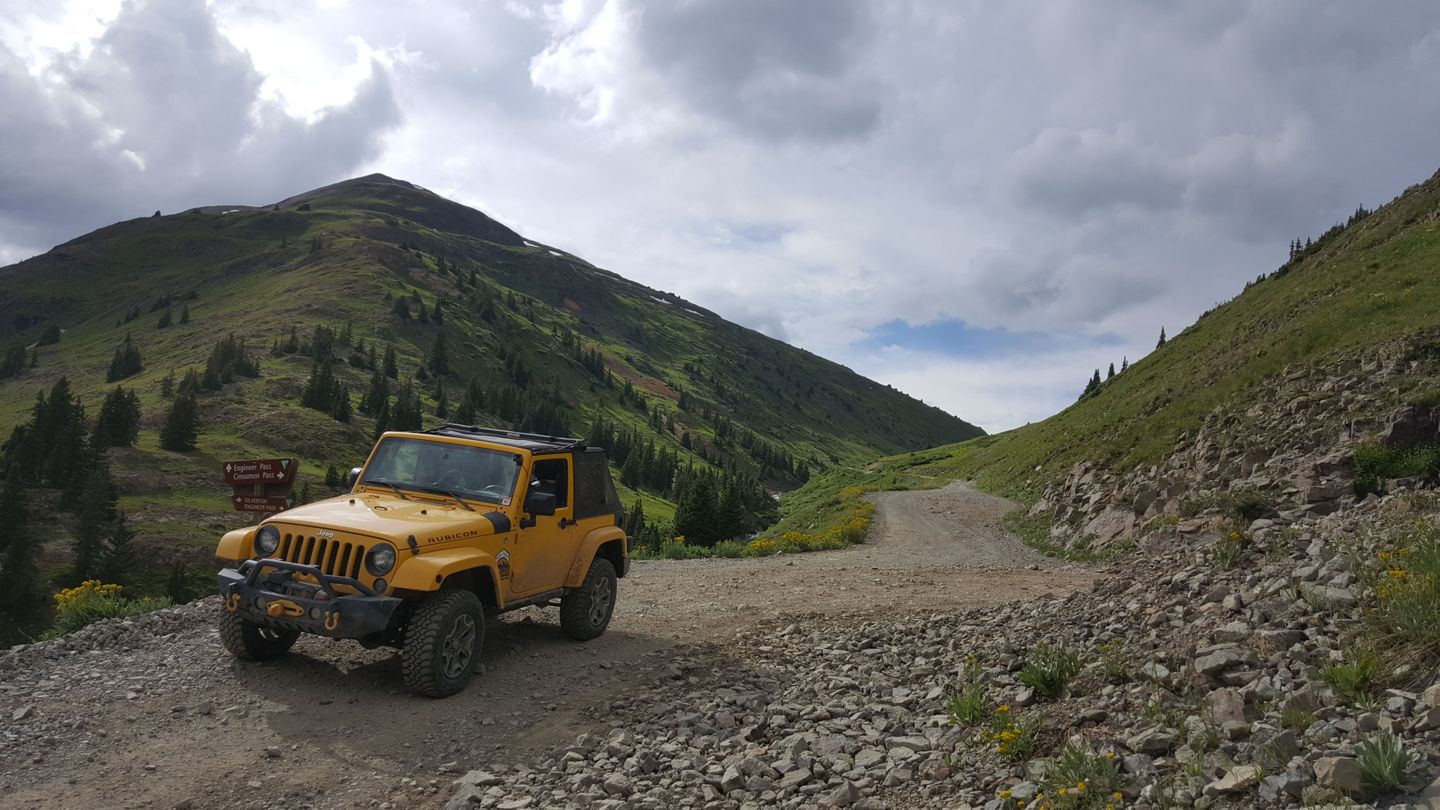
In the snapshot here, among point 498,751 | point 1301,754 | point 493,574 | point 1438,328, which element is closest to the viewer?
point 1301,754

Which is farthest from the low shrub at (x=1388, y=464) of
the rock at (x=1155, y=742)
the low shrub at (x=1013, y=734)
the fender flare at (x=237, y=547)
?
the fender flare at (x=237, y=547)

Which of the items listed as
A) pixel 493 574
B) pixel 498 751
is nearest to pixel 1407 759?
pixel 498 751

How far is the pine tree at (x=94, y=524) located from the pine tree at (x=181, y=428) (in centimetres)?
1722

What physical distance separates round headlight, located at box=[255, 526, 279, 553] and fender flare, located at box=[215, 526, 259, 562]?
9.4 inches

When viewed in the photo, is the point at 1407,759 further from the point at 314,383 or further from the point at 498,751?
the point at 314,383

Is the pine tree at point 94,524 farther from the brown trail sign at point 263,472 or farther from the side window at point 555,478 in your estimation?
the side window at point 555,478

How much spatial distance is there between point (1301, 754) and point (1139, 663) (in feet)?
7.13

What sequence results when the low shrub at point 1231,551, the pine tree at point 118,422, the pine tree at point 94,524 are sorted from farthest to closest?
the pine tree at point 118,422
the pine tree at point 94,524
the low shrub at point 1231,551

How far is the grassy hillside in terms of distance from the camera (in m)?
29.0

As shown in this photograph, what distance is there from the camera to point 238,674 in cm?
881

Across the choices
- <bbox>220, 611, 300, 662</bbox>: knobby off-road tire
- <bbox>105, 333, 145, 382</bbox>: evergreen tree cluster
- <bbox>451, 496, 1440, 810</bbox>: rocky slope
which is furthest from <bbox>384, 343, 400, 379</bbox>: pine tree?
<bbox>451, 496, 1440, 810</bbox>: rocky slope

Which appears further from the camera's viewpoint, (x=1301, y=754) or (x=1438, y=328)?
(x=1438, y=328)

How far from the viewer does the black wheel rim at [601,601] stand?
1122cm

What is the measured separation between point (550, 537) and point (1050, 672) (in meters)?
6.14
